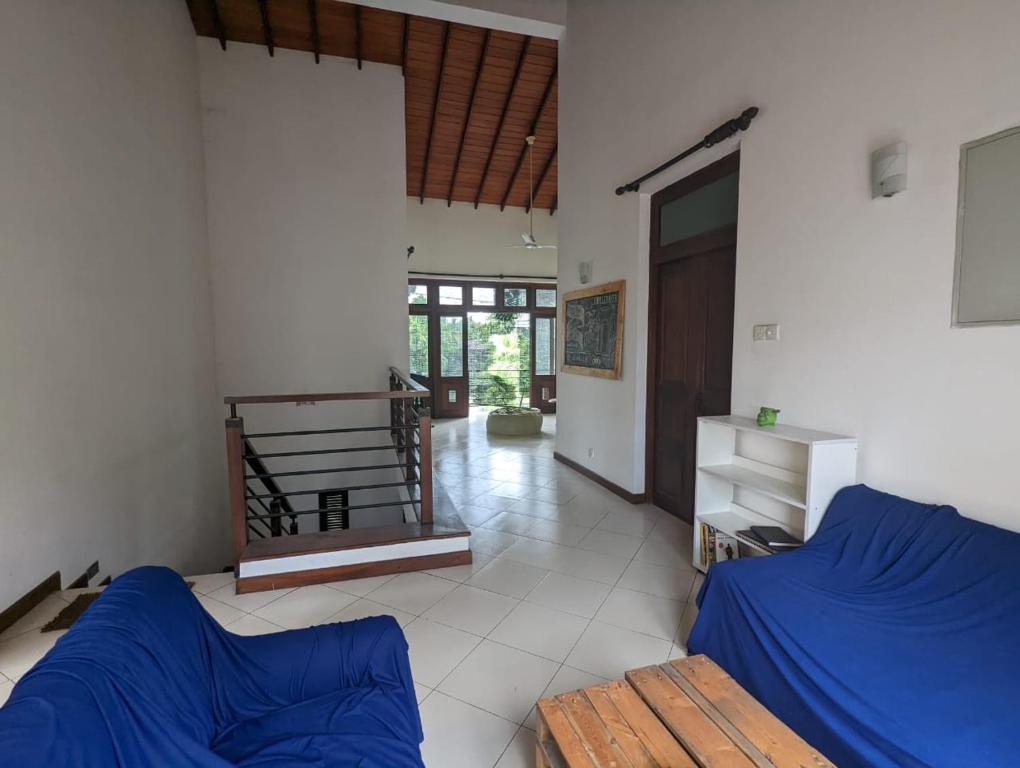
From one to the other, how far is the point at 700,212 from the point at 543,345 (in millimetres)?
A: 6961

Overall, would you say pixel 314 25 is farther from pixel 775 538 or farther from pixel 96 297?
pixel 775 538

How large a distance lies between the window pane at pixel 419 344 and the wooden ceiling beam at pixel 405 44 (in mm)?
4397

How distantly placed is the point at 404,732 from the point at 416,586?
5.08ft

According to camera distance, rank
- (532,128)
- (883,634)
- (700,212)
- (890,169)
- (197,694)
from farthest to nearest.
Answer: (532,128), (700,212), (890,169), (883,634), (197,694)

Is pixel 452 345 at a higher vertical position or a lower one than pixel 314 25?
lower

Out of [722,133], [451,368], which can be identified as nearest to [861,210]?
[722,133]

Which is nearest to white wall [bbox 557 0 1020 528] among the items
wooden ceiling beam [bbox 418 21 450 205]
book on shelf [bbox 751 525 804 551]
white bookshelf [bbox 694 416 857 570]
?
white bookshelf [bbox 694 416 857 570]

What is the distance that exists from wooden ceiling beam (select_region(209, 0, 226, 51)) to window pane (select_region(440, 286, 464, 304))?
197 inches

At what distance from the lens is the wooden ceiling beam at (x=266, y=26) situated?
5.15 m

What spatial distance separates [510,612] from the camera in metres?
2.60

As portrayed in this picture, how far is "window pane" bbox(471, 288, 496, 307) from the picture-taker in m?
9.90

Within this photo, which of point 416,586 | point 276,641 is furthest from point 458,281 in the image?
point 276,641

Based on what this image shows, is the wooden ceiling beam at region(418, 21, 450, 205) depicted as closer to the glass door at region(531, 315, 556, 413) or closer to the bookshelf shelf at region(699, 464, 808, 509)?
the glass door at region(531, 315, 556, 413)

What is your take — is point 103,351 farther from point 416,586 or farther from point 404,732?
point 404,732
